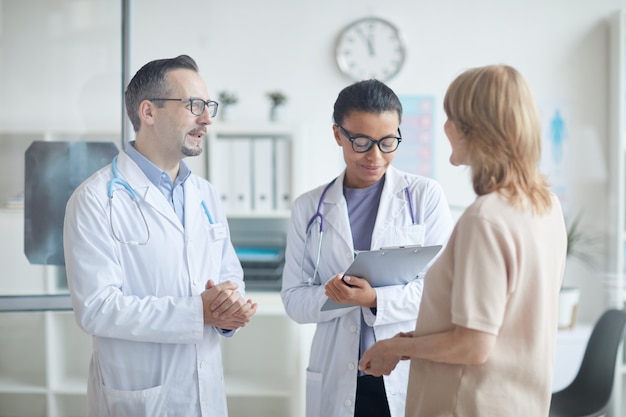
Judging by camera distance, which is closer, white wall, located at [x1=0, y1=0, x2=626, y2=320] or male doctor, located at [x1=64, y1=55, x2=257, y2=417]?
male doctor, located at [x1=64, y1=55, x2=257, y2=417]

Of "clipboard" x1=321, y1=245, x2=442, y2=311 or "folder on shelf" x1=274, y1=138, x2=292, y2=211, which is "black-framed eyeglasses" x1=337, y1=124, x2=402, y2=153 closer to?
"clipboard" x1=321, y1=245, x2=442, y2=311

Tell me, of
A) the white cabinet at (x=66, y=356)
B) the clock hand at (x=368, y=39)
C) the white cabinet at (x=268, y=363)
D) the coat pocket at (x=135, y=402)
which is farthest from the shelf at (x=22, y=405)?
the clock hand at (x=368, y=39)

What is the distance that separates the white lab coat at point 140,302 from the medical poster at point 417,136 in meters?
1.83

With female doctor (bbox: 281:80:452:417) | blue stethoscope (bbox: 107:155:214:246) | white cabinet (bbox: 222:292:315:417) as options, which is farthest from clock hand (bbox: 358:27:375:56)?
blue stethoscope (bbox: 107:155:214:246)

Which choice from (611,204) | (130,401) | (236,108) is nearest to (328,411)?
(130,401)

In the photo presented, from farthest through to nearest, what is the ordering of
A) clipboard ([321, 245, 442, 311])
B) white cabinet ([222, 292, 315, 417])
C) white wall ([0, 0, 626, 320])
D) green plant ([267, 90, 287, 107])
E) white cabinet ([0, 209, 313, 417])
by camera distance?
white wall ([0, 0, 626, 320]) < green plant ([267, 90, 287, 107]) < white cabinet ([222, 292, 315, 417]) < white cabinet ([0, 209, 313, 417]) < clipboard ([321, 245, 442, 311])

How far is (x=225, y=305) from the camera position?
4.88 feet

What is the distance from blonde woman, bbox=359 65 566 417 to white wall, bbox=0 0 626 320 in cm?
206

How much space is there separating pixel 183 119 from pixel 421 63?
1.94m

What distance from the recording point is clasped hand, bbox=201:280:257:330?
1.48 meters

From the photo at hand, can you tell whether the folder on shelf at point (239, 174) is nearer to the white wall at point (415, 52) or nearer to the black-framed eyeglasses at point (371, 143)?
the white wall at point (415, 52)

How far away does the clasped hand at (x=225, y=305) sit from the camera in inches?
58.4

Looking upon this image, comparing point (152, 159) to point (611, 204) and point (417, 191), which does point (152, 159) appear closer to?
point (417, 191)

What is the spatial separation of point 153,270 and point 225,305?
20 centimetres
